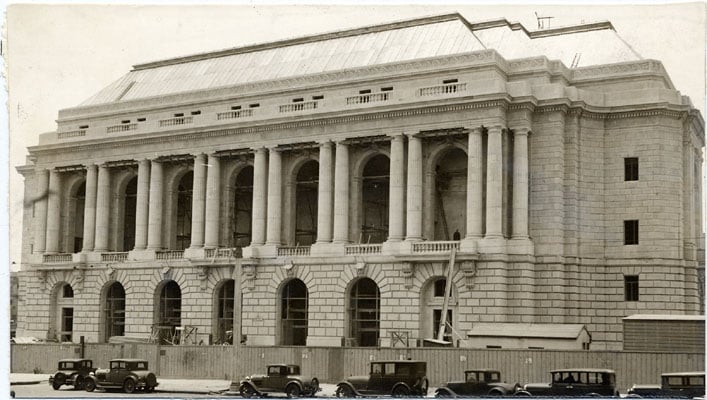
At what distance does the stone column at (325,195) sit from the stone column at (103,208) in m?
18.1

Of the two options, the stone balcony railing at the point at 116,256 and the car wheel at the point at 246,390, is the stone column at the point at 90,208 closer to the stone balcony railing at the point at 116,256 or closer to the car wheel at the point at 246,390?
the stone balcony railing at the point at 116,256

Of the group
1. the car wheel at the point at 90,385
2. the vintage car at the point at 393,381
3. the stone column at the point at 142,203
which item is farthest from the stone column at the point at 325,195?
the vintage car at the point at 393,381

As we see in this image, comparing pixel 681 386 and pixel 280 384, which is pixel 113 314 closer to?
pixel 280 384

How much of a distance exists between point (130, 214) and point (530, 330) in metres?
37.7

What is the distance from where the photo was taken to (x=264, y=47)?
81.6 meters

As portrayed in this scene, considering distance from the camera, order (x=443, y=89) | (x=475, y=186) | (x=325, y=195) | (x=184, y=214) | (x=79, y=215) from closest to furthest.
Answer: (x=475, y=186)
(x=443, y=89)
(x=325, y=195)
(x=184, y=214)
(x=79, y=215)

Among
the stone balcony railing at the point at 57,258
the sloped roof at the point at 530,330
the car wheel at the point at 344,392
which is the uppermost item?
the stone balcony railing at the point at 57,258

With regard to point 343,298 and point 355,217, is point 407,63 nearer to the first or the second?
point 355,217

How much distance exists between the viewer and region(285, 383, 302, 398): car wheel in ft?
164

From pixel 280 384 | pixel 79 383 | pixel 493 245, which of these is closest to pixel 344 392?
pixel 280 384

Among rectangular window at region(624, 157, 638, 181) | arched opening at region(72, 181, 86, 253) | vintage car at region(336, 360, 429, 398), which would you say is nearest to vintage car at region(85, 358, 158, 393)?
vintage car at region(336, 360, 429, 398)

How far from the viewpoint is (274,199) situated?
73188 millimetres

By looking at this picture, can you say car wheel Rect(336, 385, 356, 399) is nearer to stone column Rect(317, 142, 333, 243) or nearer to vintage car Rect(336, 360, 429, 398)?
vintage car Rect(336, 360, 429, 398)

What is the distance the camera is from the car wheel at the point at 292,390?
4988 centimetres
